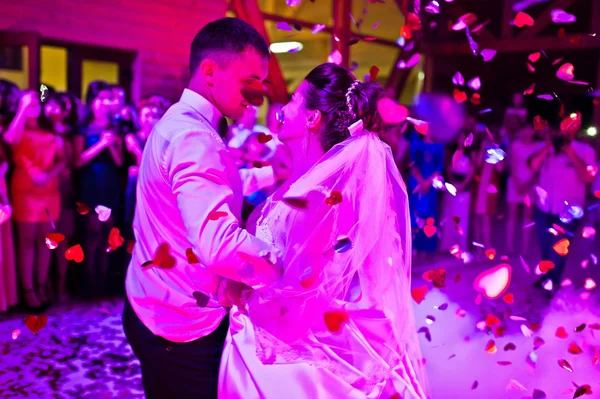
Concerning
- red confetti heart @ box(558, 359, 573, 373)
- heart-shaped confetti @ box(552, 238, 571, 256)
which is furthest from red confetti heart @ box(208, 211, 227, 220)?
heart-shaped confetti @ box(552, 238, 571, 256)

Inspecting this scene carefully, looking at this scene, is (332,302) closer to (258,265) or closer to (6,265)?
(258,265)

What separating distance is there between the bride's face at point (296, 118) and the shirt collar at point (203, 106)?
0.56 m

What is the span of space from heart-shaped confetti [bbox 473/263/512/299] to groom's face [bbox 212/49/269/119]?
14.2 ft

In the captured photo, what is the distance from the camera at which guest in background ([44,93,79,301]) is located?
4.71 metres

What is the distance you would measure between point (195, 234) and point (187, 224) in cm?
3

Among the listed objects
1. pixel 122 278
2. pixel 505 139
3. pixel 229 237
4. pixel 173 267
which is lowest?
pixel 122 278

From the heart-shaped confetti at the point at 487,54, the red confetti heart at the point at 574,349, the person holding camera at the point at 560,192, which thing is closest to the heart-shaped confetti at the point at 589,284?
the person holding camera at the point at 560,192

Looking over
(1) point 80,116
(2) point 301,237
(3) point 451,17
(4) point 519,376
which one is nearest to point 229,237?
(2) point 301,237

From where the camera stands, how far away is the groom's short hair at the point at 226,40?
169 centimetres

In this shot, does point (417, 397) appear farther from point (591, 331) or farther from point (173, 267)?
point (591, 331)

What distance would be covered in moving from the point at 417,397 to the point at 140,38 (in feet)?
19.3

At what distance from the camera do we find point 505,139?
7039mm

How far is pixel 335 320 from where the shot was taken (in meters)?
1.86

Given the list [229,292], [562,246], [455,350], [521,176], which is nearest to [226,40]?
[229,292]
